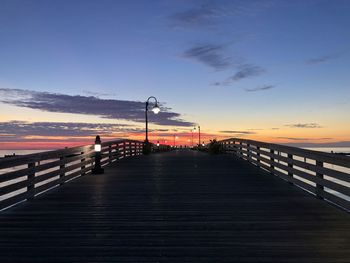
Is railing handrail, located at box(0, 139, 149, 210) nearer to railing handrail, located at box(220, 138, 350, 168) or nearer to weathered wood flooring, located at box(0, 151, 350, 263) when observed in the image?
weathered wood flooring, located at box(0, 151, 350, 263)

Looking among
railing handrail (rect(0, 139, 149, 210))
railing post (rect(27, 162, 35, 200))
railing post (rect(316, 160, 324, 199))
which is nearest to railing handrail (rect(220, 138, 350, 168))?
railing post (rect(316, 160, 324, 199))

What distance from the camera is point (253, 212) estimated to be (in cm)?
866

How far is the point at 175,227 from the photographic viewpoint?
7.25 meters

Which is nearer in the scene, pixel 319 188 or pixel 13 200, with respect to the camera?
pixel 13 200

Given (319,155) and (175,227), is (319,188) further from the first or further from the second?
(175,227)

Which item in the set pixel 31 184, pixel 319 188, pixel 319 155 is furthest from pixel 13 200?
pixel 319 188

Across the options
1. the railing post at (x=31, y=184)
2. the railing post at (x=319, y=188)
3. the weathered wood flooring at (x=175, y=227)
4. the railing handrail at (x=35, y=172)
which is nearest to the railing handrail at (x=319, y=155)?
the railing post at (x=319, y=188)


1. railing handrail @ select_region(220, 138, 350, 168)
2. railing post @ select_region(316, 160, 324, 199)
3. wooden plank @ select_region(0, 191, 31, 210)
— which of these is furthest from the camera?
railing post @ select_region(316, 160, 324, 199)

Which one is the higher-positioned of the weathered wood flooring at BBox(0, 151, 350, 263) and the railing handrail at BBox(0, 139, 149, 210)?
the railing handrail at BBox(0, 139, 149, 210)

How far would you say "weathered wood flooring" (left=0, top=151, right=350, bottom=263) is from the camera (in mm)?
5680

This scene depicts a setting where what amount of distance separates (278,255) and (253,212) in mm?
3071

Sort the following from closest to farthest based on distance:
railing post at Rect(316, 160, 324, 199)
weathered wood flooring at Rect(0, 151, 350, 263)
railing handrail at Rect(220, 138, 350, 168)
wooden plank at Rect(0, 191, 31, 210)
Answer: weathered wood flooring at Rect(0, 151, 350, 263) → railing handrail at Rect(220, 138, 350, 168) → wooden plank at Rect(0, 191, 31, 210) → railing post at Rect(316, 160, 324, 199)

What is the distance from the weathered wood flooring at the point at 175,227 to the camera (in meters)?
5.68

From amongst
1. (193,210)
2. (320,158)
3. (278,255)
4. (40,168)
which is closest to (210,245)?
(278,255)
